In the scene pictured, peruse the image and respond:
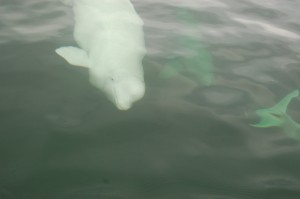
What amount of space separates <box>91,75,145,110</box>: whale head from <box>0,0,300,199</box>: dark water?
11 cm

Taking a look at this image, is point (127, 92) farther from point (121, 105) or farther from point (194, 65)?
point (194, 65)

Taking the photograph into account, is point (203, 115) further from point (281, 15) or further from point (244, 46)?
point (281, 15)

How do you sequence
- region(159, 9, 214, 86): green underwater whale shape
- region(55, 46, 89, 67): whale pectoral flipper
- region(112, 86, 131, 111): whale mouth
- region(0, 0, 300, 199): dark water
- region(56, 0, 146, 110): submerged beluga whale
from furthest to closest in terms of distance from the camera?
region(159, 9, 214, 86): green underwater whale shape, region(55, 46, 89, 67): whale pectoral flipper, region(56, 0, 146, 110): submerged beluga whale, region(112, 86, 131, 111): whale mouth, region(0, 0, 300, 199): dark water

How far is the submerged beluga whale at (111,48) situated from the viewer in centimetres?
553

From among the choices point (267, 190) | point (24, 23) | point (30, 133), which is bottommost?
point (267, 190)

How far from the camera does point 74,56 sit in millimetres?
5887

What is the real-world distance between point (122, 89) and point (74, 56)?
1069 millimetres

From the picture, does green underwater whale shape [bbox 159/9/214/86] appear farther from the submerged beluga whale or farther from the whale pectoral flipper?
the whale pectoral flipper

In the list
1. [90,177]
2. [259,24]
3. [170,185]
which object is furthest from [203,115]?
[259,24]

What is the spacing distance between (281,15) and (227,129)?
4.75 meters

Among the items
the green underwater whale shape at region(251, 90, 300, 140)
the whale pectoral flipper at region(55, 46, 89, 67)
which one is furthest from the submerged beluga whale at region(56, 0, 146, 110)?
the green underwater whale shape at region(251, 90, 300, 140)

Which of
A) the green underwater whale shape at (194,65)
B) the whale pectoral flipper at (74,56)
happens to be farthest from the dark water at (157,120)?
the whale pectoral flipper at (74,56)

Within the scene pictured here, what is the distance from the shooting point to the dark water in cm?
416

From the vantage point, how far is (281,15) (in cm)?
868
